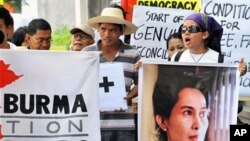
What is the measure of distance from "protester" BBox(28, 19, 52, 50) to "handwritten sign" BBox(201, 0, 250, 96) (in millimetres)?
1964

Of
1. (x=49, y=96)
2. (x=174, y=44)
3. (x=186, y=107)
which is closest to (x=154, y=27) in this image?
(x=174, y=44)

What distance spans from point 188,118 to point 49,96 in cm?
113

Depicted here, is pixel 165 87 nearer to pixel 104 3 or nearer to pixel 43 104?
pixel 43 104

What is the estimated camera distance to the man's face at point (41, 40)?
658 cm

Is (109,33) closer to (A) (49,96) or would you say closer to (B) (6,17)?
(A) (49,96)

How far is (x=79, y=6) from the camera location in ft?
59.2

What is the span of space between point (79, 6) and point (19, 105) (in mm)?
12690

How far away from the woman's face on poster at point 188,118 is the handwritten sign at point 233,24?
1952 millimetres

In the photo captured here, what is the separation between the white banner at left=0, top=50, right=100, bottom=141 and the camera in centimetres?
550

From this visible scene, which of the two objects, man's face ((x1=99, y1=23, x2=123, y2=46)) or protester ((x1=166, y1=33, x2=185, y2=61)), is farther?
protester ((x1=166, y1=33, x2=185, y2=61))

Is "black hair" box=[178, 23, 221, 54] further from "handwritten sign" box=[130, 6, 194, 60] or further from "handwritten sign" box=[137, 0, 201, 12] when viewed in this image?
"handwritten sign" box=[137, 0, 201, 12]

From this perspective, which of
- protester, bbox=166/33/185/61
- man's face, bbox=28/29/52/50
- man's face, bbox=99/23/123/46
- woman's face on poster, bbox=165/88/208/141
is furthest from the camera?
protester, bbox=166/33/185/61

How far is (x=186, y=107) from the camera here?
5840 mm

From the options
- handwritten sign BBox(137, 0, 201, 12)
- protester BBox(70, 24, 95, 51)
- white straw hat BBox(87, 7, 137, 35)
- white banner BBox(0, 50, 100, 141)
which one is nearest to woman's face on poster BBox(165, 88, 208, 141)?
white banner BBox(0, 50, 100, 141)
